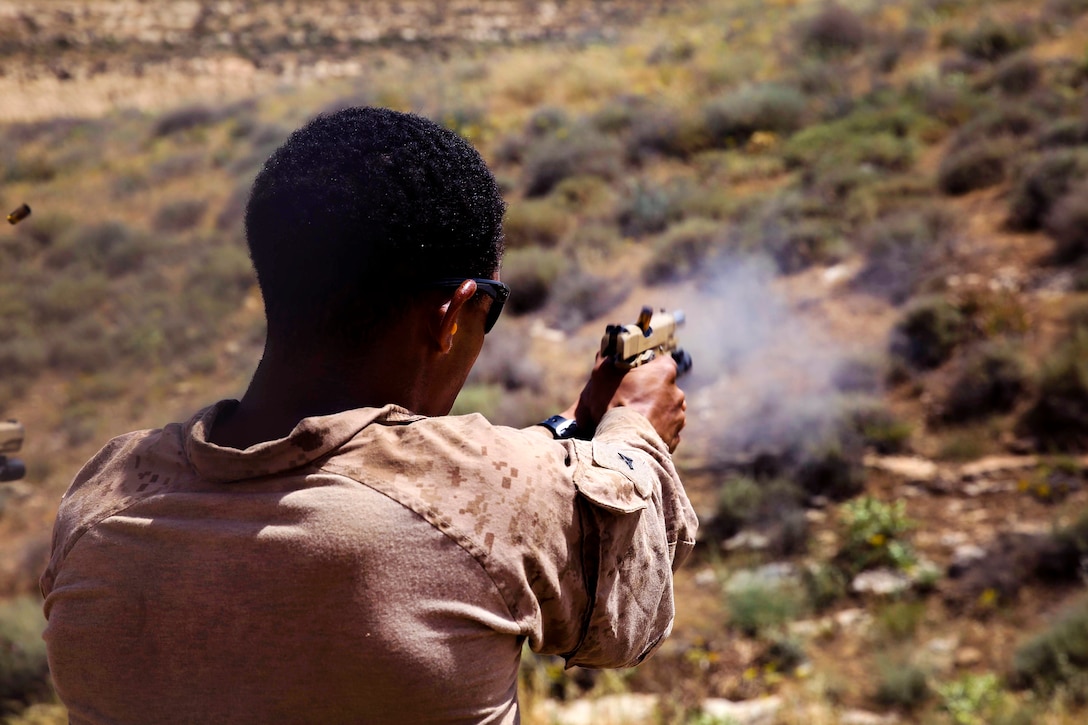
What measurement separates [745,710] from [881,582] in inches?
50.6

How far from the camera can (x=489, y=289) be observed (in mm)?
1369

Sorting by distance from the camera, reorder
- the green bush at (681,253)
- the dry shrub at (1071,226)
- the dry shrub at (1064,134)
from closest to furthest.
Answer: the dry shrub at (1071,226), the dry shrub at (1064,134), the green bush at (681,253)

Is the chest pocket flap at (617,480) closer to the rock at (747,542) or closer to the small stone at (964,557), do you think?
the small stone at (964,557)

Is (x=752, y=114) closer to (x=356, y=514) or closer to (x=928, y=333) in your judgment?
(x=928, y=333)

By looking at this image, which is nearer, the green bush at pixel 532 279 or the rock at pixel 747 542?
the rock at pixel 747 542

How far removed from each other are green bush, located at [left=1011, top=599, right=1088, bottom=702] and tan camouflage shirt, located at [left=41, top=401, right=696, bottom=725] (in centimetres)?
354

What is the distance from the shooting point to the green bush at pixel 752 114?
1131 centimetres

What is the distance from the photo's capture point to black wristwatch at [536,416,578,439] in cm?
155

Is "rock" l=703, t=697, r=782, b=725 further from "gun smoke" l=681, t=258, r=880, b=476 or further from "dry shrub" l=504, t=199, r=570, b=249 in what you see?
"dry shrub" l=504, t=199, r=570, b=249

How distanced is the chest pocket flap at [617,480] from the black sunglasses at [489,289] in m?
0.25

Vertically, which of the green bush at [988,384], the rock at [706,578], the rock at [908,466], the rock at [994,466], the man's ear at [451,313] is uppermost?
the man's ear at [451,313]

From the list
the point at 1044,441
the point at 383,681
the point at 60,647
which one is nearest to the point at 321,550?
the point at 383,681

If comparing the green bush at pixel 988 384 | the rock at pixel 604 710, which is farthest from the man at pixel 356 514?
the green bush at pixel 988 384

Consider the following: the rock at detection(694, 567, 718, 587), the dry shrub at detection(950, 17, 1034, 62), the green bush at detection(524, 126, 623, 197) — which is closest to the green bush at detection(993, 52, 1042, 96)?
the dry shrub at detection(950, 17, 1034, 62)
